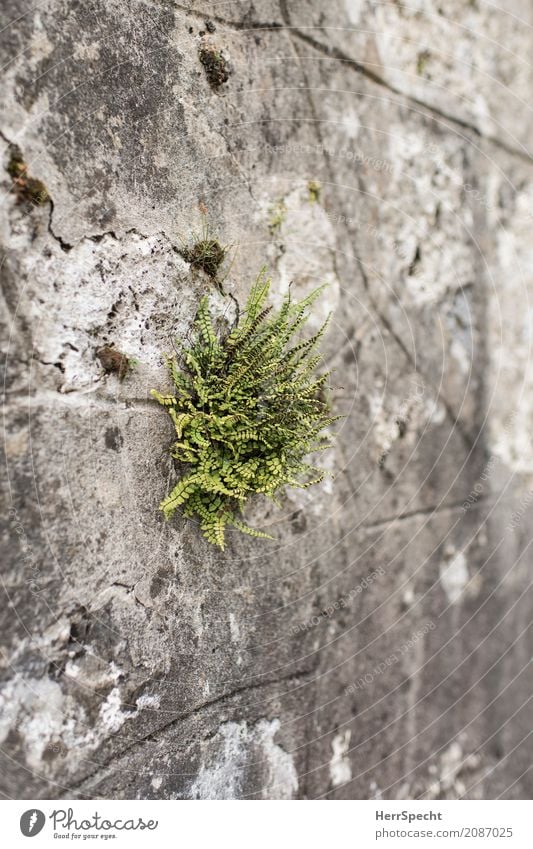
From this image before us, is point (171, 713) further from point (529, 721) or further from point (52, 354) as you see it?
point (529, 721)

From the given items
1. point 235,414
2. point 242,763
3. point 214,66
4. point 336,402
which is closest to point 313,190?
point 214,66

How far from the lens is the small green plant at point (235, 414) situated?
2.41 m

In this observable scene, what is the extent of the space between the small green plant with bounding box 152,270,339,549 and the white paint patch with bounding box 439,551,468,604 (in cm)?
158

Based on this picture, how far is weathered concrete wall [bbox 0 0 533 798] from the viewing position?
2088mm

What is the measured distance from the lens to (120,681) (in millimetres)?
2301

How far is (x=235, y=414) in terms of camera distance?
237 cm

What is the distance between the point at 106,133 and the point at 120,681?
6.03 feet

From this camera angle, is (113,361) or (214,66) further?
(214,66)

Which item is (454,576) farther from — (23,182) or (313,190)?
(23,182)
